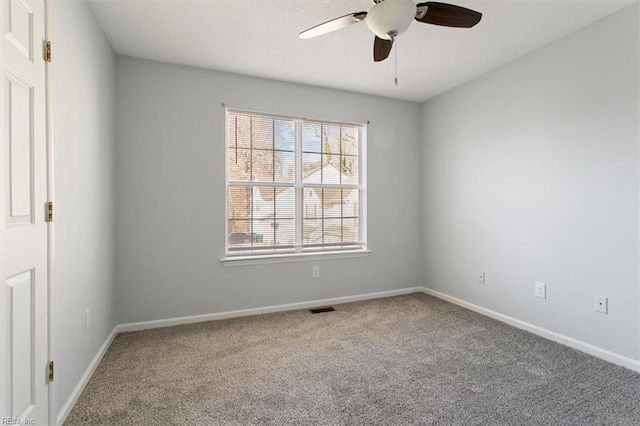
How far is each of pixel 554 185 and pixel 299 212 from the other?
94.7 inches

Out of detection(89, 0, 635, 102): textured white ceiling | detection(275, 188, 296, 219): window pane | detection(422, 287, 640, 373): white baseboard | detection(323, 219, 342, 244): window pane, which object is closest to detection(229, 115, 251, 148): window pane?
detection(89, 0, 635, 102): textured white ceiling

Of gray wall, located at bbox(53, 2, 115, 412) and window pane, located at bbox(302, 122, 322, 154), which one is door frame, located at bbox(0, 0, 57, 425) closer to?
gray wall, located at bbox(53, 2, 115, 412)

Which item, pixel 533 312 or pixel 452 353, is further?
pixel 533 312

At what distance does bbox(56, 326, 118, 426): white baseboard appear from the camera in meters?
1.64

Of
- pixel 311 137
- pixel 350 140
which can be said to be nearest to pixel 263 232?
pixel 311 137

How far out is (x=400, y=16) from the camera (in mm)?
1574

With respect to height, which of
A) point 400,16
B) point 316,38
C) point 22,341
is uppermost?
point 316,38

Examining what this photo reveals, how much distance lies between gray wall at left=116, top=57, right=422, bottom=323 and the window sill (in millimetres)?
67

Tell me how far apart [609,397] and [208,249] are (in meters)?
3.18

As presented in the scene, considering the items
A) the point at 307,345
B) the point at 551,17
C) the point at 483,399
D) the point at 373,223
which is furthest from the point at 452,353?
the point at 551,17

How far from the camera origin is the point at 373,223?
12.7 feet

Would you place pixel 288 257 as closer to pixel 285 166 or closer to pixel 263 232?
pixel 263 232

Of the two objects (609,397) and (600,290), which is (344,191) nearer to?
(600,290)

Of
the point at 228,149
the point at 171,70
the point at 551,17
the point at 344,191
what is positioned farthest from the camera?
the point at 344,191
